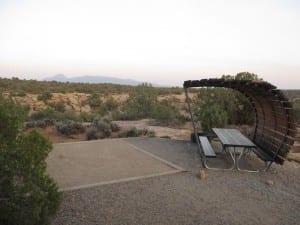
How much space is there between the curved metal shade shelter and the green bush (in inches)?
193

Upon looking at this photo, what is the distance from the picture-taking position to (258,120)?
9.95m

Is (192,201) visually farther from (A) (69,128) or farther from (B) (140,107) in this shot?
(B) (140,107)

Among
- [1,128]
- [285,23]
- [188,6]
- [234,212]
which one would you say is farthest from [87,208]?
[285,23]

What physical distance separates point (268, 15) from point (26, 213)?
1362 centimetres

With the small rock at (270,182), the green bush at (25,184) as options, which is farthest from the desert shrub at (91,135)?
the green bush at (25,184)

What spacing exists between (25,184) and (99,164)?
442 cm

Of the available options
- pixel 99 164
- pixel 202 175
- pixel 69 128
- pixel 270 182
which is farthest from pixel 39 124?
pixel 270 182

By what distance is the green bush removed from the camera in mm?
3246

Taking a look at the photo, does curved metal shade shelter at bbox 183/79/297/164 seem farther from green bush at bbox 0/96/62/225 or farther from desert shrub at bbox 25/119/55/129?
desert shrub at bbox 25/119/55/129

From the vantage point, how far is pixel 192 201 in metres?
5.38

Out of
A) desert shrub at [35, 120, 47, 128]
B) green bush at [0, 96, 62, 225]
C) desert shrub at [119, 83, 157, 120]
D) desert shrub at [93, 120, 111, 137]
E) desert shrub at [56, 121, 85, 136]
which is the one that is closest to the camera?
green bush at [0, 96, 62, 225]

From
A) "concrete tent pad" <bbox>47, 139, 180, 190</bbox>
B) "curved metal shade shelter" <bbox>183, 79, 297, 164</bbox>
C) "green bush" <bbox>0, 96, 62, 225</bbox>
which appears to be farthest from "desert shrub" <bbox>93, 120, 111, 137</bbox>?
"green bush" <bbox>0, 96, 62, 225</bbox>

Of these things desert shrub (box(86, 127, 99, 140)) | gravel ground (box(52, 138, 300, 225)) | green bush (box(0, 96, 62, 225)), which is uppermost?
green bush (box(0, 96, 62, 225))

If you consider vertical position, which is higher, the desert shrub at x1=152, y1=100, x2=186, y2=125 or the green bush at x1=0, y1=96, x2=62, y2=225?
the green bush at x1=0, y1=96, x2=62, y2=225
